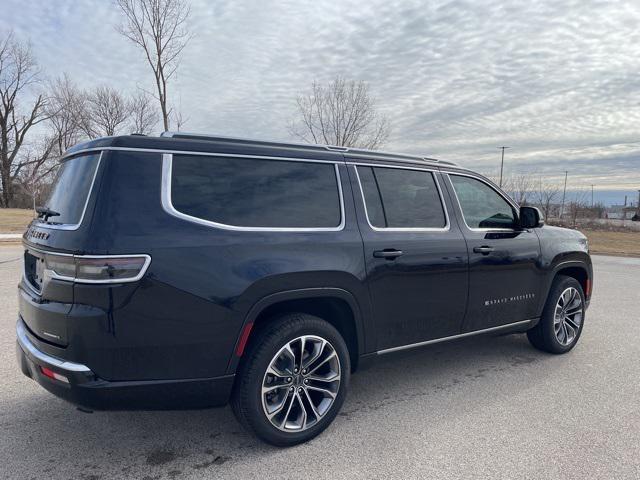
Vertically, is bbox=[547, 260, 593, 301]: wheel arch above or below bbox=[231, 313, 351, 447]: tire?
above

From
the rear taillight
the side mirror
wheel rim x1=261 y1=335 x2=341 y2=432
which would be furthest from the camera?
the side mirror

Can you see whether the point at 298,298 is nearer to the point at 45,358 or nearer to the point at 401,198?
the point at 401,198

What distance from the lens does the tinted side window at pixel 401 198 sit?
3416 millimetres

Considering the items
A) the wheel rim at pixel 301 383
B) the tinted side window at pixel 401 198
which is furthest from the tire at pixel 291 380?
the tinted side window at pixel 401 198

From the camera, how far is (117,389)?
2.43 metres

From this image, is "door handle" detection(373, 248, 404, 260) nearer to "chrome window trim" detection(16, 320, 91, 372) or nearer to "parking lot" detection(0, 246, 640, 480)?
"parking lot" detection(0, 246, 640, 480)

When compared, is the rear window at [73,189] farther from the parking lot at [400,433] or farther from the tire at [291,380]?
the parking lot at [400,433]

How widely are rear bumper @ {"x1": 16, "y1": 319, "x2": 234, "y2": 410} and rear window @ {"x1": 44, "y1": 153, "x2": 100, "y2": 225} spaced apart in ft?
2.52

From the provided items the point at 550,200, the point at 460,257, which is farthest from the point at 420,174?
the point at 550,200

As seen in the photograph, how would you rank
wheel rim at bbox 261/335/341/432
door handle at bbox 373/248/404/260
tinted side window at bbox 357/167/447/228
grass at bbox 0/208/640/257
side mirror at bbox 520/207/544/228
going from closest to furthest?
wheel rim at bbox 261/335/341/432 < door handle at bbox 373/248/404/260 < tinted side window at bbox 357/167/447/228 < side mirror at bbox 520/207/544/228 < grass at bbox 0/208/640/257

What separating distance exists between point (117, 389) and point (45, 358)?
451mm

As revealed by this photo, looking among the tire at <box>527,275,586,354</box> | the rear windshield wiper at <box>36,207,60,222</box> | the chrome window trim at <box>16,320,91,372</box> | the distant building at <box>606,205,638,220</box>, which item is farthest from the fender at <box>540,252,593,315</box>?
the distant building at <box>606,205,638,220</box>

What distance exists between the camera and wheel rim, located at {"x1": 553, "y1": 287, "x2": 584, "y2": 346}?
15.5 feet

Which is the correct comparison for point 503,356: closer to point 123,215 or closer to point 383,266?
point 383,266
